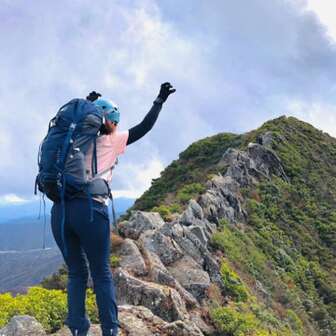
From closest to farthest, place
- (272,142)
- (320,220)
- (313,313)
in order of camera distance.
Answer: (313,313), (320,220), (272,142)

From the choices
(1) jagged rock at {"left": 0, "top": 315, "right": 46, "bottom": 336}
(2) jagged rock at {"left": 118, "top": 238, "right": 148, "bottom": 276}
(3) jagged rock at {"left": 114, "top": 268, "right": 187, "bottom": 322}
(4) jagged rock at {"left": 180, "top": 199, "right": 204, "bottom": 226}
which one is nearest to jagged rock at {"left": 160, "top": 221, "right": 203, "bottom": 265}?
(2) jagged rock at {"left": 118, "top": 238, "right": 148, "bottom": 276}

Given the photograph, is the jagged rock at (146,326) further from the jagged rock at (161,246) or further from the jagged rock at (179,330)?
the jagged rock at (161,246)

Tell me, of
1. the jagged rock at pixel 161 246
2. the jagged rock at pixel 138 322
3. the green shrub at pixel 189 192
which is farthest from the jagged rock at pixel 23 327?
the green shrub at pixel 189 192

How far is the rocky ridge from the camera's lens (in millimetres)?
10945

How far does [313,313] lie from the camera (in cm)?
2902

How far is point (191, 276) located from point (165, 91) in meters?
10.9

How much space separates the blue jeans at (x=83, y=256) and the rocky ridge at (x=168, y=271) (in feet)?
7.01

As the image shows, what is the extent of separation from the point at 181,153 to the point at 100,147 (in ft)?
175

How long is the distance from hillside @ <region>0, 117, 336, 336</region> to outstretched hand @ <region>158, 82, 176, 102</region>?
461 cm

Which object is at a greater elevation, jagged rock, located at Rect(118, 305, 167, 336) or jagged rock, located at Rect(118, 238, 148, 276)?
jagged rock, located at Rect(118, 238, 148, 276)

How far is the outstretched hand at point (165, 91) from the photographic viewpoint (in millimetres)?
8203

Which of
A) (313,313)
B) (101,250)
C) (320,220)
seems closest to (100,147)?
(101,250)

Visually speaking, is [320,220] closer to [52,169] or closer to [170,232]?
[170,232]

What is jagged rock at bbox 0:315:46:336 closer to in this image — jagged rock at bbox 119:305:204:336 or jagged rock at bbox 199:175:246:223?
jagged rock at bbox 119:305:204:336
